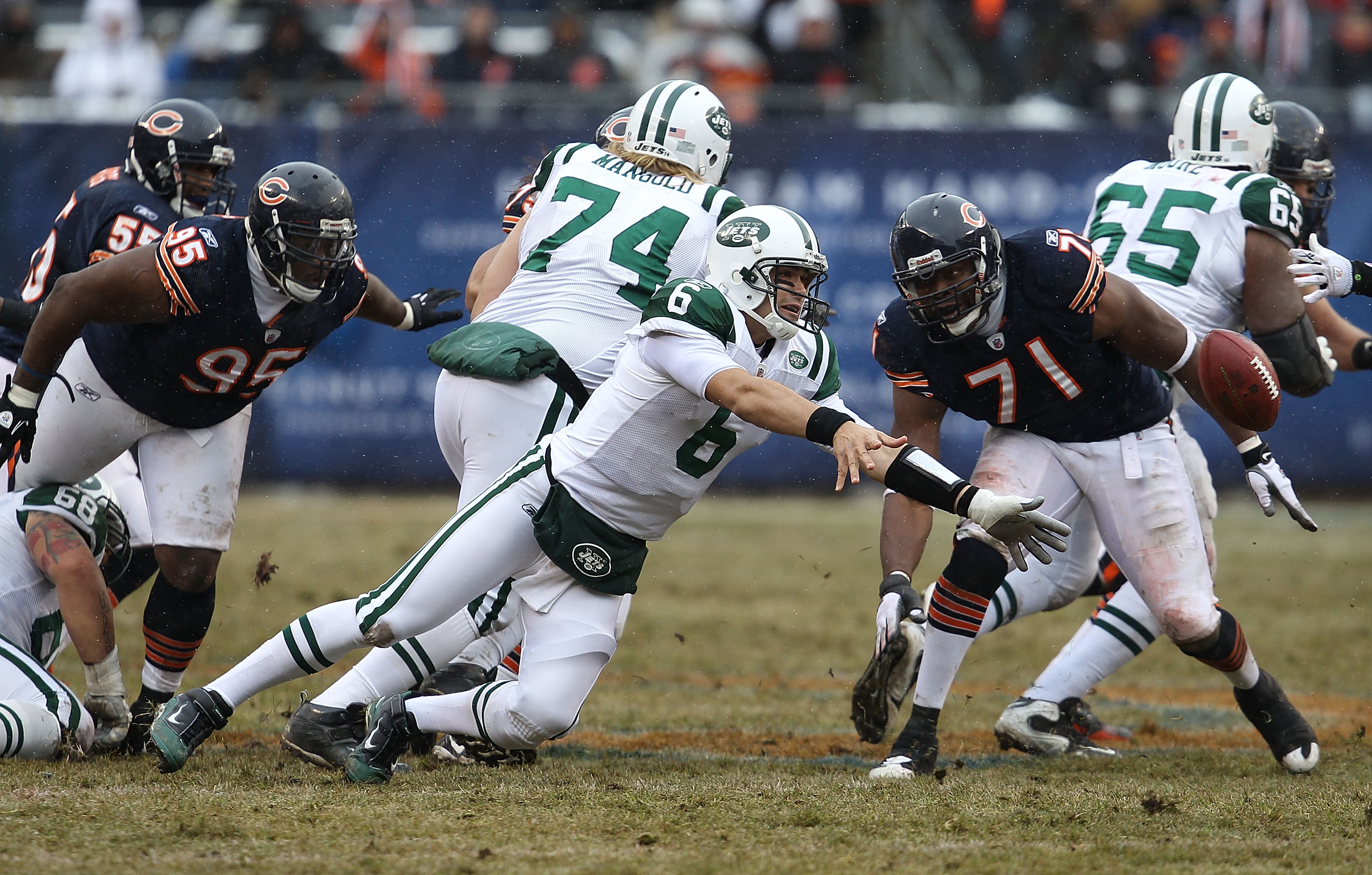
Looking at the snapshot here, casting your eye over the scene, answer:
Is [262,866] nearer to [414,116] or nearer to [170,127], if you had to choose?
[170,127]

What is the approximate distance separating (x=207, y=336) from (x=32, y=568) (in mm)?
973

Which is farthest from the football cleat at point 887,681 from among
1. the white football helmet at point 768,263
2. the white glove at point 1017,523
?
the white football helmet at point 768,263

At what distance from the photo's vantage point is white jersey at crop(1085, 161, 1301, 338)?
5.35 meters

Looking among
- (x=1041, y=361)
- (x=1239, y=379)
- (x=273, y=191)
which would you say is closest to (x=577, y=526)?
(x=273, y=191)

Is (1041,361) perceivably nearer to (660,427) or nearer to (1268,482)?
(1268,482)

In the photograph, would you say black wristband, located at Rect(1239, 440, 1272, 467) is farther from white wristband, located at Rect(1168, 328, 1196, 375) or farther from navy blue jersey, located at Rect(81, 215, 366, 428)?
navy blue jersey, located at Rect(81, 215, 366, 428)

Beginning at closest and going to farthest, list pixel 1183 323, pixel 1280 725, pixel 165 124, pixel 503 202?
pixel 1280 725
pixel 1183 323
pixel 165 124
pixel 503 202

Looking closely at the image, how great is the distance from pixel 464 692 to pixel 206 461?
4.08ft

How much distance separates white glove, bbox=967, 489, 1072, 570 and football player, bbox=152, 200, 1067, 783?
60 centimetres

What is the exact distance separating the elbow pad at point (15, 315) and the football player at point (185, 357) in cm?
36

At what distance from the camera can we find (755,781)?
4.41 m

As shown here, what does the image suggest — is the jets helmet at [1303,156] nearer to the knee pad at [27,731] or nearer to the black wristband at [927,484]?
the black wristband at [927,484]

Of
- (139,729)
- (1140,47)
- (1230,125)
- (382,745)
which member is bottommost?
(1140,47)

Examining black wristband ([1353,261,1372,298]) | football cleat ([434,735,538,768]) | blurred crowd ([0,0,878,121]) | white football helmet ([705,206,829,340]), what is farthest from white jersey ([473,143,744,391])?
blurred crowd ([0,0,878,121])
